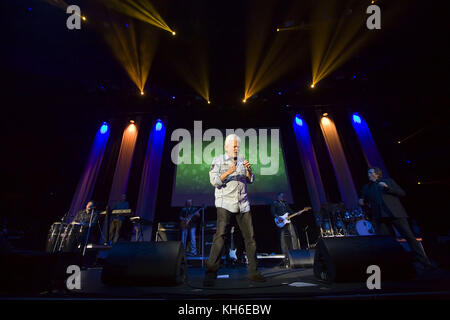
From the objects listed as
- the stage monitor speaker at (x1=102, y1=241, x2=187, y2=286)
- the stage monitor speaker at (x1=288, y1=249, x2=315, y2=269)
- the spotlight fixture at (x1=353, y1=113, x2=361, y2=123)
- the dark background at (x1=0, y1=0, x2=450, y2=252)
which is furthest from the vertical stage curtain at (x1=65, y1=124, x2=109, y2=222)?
the spotlight fixture at (x1=353, y1=113, x2=361, y2=123)

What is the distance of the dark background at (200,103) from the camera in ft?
17.4

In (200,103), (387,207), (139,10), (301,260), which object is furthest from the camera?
(200,103)

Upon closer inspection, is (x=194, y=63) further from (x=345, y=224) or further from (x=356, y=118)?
(x=345, y=224)

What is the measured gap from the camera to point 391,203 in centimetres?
377

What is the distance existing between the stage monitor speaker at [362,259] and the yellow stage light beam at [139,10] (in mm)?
6509

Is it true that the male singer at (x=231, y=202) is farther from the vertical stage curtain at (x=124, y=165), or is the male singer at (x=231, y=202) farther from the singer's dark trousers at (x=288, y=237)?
the vertical stage curtain at (x=124, y=165)

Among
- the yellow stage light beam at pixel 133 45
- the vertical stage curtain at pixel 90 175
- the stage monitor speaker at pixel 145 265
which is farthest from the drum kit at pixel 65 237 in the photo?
the yellow stage light beam at pixel 133 45

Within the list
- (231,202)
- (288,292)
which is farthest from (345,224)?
(288,292)

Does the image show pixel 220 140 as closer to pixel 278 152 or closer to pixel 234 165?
pixel 278 152

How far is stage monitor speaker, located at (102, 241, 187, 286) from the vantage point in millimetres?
2309

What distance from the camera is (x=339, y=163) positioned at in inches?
322

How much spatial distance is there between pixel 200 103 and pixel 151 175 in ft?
11.6

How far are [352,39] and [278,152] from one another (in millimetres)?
4148
